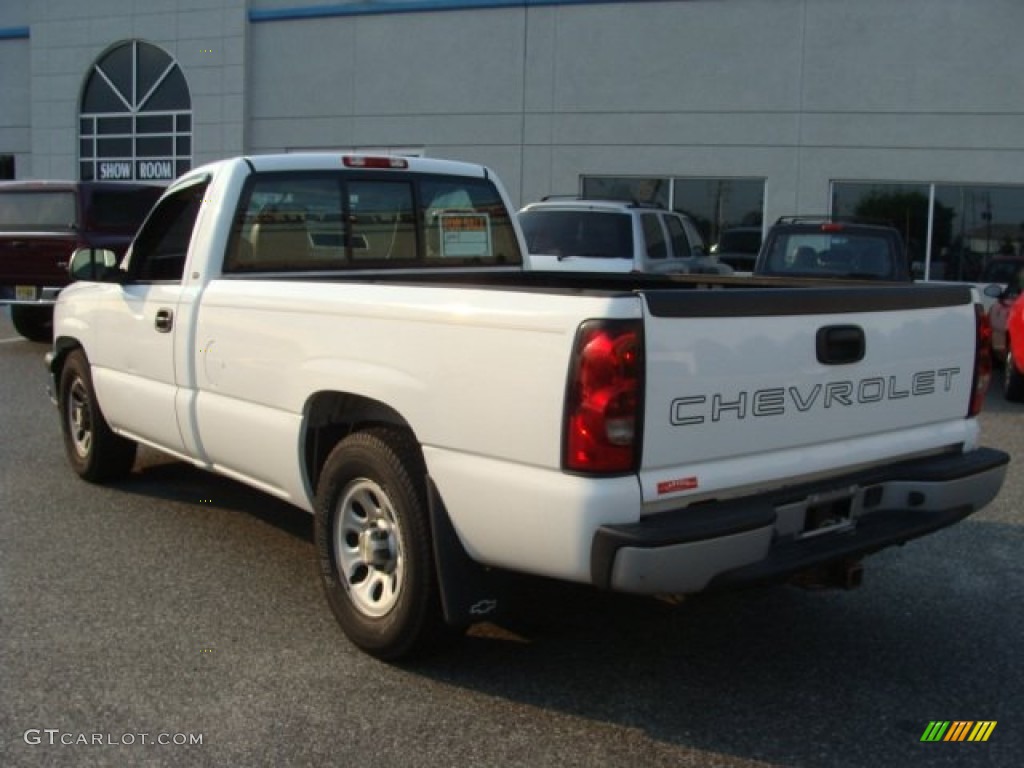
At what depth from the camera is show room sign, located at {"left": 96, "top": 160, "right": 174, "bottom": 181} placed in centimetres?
2406

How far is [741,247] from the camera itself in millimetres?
18953

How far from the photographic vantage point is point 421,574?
12.8 feet

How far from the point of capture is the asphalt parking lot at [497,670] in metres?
3.59

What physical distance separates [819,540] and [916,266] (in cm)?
1539

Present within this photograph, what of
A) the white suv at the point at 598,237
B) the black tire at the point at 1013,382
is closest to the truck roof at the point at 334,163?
the white suv at the point at 598,237

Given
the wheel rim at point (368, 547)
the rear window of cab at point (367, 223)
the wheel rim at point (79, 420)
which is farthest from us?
the wheel rim at point (79, 420)

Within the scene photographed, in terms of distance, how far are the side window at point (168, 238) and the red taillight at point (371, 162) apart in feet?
2.31

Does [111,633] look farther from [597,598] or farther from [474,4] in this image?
[474,4]

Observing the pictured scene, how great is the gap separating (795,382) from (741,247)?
1564 centimetres

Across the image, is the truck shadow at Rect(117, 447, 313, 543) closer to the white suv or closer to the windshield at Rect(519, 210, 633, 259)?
the white suv

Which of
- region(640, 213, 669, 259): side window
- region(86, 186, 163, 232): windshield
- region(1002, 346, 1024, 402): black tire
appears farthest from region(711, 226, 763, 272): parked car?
region(86, 186, 163, 232): windshield

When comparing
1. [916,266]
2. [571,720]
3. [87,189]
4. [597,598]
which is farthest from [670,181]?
[571,720]

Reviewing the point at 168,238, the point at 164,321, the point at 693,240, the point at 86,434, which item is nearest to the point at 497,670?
the point at 164,321

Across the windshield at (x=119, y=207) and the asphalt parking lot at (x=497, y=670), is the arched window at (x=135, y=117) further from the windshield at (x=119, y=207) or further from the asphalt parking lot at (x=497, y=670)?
the asphalt parking lot at (x=497, y=670)
